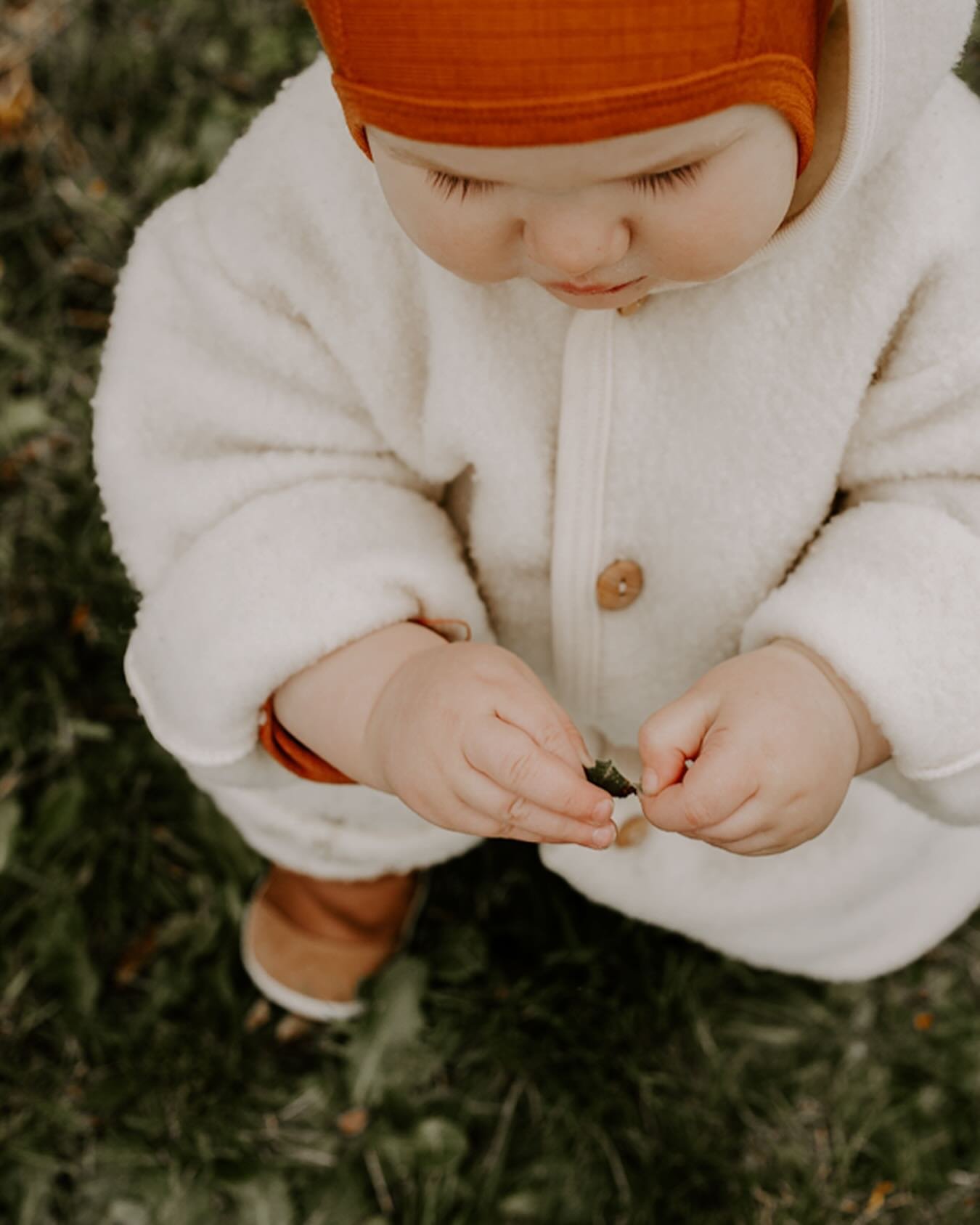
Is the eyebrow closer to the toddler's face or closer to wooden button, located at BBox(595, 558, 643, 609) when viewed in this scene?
the toddler's face

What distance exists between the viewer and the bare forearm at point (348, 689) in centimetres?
107

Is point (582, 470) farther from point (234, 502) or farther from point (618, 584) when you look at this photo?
point (234, 502)

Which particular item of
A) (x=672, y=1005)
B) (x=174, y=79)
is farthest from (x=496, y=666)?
(x=174, y=79)

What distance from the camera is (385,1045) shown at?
160 cm

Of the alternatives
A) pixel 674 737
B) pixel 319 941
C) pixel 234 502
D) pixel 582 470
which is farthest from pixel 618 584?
pixel 319 941

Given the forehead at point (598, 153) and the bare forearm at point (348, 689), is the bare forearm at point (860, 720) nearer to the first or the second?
the bare forearm at point (348, 689)

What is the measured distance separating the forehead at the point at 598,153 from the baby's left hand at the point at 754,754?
39cm

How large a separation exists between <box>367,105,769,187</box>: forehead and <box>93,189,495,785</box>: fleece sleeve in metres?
0.40

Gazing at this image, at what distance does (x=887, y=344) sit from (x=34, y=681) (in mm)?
1254

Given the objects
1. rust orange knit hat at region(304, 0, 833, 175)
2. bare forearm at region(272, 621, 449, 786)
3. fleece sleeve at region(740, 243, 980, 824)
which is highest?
rust orange knit hat at region(304, 0, 833, 175)

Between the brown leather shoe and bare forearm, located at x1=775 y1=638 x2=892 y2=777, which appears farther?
the brown leather shoe

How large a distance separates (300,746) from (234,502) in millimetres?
223

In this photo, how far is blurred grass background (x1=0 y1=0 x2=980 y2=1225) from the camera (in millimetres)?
1517

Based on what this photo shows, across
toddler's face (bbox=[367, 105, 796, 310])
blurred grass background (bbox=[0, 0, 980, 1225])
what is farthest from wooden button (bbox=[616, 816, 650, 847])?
toddler's face (bbox=[367, 105, 796, 310])
